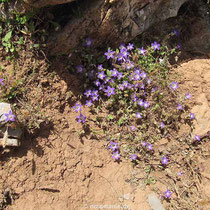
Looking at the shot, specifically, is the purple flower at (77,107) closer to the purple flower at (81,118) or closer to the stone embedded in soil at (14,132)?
the purple flower at (81,118)

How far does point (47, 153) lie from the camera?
337 centimetres

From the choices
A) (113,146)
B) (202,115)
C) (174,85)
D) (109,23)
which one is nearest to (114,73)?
(109,23)

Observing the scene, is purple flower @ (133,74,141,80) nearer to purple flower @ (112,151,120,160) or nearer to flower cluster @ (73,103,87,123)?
flower cluster @ (73,103,87,123)

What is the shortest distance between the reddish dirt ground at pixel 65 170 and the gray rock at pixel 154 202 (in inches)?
3.1

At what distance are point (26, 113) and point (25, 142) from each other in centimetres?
42

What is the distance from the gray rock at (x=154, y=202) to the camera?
3.35 meters

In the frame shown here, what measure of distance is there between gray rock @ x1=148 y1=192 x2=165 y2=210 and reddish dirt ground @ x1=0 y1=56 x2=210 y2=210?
78 mm

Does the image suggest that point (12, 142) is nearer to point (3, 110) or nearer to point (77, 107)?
point (3, 110)

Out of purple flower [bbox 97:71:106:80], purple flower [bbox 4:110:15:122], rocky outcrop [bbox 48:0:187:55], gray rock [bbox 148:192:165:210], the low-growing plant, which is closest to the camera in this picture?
purple flower [bbox 4:110:15:122]

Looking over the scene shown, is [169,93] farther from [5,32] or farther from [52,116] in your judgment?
[5,32]

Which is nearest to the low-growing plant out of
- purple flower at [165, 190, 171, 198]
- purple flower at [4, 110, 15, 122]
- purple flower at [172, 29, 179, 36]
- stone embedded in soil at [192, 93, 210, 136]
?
stone embedded in soil at [192, 93, 210, 136]

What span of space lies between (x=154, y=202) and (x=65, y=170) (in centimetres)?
140

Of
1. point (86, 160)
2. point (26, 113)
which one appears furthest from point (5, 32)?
point (86, 160)

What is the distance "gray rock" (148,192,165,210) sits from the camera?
3.35m
